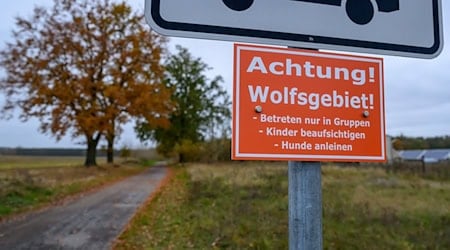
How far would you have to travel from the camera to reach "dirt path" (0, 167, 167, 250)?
7.26m

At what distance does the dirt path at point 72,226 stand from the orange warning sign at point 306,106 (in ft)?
21.1

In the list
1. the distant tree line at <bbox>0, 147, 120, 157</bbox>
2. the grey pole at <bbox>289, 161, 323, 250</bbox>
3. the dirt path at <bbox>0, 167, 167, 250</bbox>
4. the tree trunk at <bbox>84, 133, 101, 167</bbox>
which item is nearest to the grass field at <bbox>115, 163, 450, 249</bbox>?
the dirt path at <bbox>0, 167, 167, 250</bbox>

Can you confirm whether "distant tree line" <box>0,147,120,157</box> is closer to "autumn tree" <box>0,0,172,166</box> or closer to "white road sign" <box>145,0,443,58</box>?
"autumn tree" <box>0,0,172,166</box>

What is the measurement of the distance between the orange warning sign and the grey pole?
0.05 meters

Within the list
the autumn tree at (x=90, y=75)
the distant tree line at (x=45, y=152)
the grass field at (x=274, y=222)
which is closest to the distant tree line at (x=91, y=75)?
the autumn tree at (x=90, y=75)

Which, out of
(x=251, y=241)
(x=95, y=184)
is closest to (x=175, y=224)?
(x=251, y=241)

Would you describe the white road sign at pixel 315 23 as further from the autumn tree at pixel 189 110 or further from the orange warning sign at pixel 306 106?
the autumn tree at pixel 189 110

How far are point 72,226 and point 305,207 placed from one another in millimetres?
8545

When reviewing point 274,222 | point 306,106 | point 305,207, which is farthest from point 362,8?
point 274,222

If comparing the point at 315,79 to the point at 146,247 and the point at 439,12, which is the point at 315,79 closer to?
the point at 439,12

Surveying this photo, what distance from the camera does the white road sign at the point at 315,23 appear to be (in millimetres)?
1263

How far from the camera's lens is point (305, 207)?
4.29 ft

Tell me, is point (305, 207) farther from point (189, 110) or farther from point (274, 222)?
point (189, 110)

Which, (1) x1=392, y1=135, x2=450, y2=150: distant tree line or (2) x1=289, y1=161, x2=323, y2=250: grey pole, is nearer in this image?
(2) x1=289, y1=161, x2=323, y2=250: grey pole
